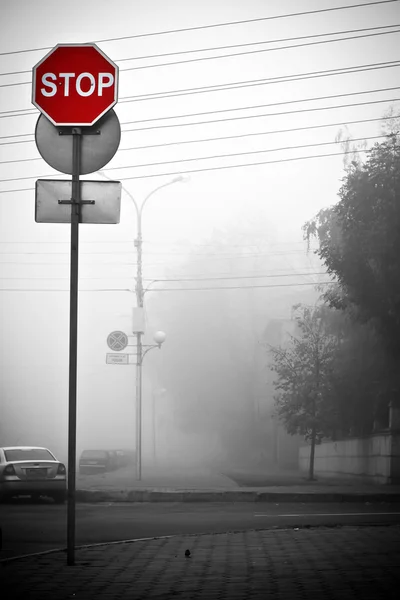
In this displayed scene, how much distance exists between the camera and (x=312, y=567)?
748 cm

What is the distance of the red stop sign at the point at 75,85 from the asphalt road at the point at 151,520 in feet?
15.0

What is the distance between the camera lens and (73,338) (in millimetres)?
7832

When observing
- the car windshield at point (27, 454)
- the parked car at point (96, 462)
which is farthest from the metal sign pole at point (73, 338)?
the parked car at point (96, 462)

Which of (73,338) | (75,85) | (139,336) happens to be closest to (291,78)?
(139,336)

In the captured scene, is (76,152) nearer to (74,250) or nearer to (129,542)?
(74,250)

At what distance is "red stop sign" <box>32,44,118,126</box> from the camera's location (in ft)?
26.2

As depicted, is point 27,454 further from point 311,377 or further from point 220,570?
point 220,570

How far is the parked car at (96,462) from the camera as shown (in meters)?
52.6

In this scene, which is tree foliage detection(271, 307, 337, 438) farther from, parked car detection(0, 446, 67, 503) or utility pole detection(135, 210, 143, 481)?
parked car detection(0, 446, 67, 503)

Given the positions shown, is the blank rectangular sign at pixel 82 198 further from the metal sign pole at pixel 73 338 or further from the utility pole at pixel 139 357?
the utility pole at pixel 139 357

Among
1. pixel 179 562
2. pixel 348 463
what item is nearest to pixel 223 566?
pixel 179 562

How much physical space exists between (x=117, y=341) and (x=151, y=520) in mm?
16568

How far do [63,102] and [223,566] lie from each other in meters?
4.13

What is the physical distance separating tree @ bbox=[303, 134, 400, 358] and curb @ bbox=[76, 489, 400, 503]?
26.3ft
